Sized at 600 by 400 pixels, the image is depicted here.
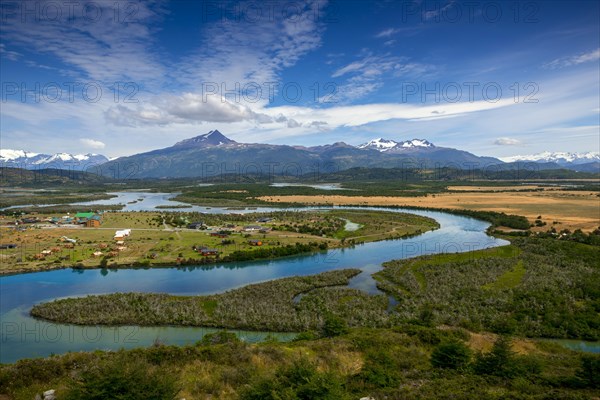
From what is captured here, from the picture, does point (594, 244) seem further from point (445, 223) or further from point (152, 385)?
point (152, 385)

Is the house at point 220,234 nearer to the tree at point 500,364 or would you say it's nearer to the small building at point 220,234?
the small building at point 220,234

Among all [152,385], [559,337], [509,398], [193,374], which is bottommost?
[559,337]

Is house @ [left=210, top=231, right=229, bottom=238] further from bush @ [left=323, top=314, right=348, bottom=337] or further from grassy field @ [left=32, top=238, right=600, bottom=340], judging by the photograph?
bush @ [left=323, top=314, right=348, bottom=337]

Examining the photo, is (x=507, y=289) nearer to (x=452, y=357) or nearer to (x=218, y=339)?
(x=452, y=357)

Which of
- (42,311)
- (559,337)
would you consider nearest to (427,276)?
(559,337)

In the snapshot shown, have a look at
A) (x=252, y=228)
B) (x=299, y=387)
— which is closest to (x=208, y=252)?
(x=252, y=228)

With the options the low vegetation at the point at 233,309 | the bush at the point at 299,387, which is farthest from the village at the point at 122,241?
the bush at the point at 299,387
